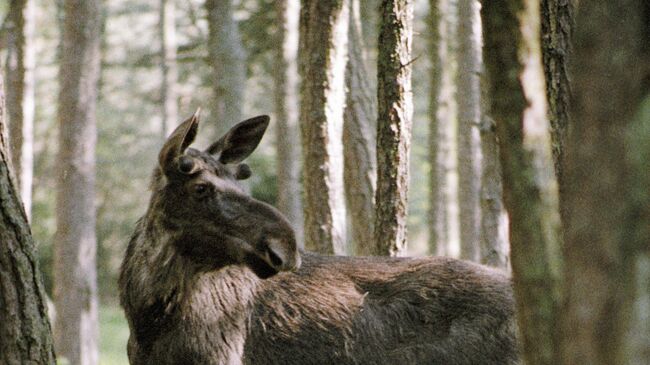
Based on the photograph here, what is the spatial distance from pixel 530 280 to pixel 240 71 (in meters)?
14.4

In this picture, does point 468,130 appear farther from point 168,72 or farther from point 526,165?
point 168,72

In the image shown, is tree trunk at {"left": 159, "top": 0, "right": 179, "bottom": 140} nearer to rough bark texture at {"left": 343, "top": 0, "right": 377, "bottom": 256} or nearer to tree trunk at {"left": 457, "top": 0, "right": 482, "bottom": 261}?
tree trunk at {"left": 457, "top": 0, "right": 482, "bottom": 261}

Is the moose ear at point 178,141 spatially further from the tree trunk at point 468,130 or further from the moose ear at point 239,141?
the tree trunk at point 468,130

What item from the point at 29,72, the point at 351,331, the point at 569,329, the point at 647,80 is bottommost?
the point at 351,331

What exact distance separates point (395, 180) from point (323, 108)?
1.54m

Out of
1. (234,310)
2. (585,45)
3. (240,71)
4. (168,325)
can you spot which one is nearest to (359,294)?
(234,310)

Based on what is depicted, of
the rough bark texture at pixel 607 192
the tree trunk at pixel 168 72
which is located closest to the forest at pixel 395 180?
the rough bark texture at pixel 607 192

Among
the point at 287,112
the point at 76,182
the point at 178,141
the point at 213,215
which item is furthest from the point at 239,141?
the point at 287,112

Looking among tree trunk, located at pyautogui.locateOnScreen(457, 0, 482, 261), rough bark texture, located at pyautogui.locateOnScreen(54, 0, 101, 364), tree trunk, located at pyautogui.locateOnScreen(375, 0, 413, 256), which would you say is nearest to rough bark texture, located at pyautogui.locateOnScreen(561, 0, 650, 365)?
tree trunk, located at pyautogui.locateOnScreen(375, 0, 413, 256)

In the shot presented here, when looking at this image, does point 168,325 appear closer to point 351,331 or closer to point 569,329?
point 351,331

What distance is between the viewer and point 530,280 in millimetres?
3498

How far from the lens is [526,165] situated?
139 inches

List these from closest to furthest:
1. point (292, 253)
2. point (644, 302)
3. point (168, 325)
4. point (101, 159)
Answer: point (644, 302) < point (292, 253) < point (168, 325) < point (101, 159)

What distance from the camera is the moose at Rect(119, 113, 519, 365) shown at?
6938 mm
